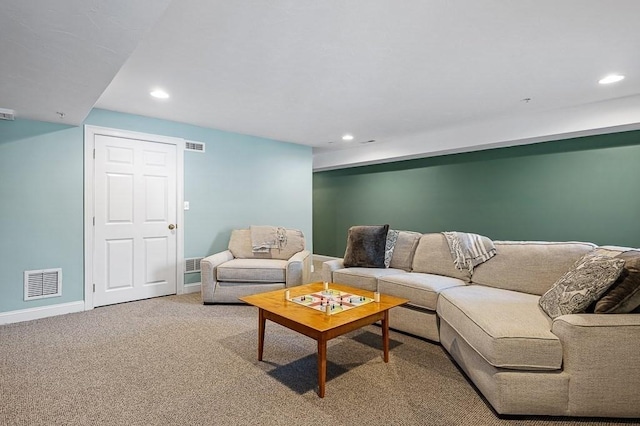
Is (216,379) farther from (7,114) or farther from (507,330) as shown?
(7,114)

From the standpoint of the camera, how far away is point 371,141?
5.59 metres

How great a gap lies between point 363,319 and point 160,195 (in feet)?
10.8

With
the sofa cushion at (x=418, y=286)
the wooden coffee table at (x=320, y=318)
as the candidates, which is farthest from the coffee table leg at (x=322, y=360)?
the sofa cushion at (x=418, y=286)

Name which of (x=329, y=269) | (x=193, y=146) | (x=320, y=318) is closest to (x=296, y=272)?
(x=329, y=269)

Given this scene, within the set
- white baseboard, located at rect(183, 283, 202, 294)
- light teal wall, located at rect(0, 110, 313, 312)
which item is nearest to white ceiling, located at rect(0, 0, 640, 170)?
light teal wall, located at rect(0, 110, 313, 312)

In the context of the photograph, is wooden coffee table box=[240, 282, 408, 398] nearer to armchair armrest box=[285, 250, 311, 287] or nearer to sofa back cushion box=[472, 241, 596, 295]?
sofa back cushion box=[472, 241, 596, 295]

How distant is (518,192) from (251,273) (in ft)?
12.6

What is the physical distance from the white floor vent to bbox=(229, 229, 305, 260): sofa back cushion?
1.93 m

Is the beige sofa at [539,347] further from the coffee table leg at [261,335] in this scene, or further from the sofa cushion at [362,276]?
the coffee table leg at [261,335]

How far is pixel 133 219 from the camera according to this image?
13.3 feet

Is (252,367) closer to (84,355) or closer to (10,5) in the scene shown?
(84,355)

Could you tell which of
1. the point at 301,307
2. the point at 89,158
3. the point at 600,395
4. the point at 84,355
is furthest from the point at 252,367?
the point at 89,158

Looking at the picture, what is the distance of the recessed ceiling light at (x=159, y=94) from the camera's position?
3.23 m

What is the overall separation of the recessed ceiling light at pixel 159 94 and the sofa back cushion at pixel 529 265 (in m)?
3.56
